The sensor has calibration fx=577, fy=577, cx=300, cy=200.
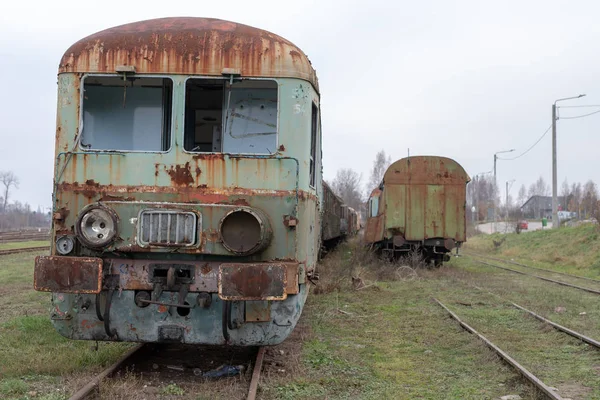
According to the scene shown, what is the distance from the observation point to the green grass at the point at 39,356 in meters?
4.80

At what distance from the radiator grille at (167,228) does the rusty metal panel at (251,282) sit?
0.43m

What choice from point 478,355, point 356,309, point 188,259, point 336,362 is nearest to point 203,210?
point 188,259

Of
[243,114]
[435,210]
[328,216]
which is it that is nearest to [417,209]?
[435,210]

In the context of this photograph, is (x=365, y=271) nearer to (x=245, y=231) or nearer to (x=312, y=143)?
(x=312, y=143)

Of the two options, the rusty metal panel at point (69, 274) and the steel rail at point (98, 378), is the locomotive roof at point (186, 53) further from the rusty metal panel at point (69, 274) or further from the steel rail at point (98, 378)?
the steel rail at point (98, 378)

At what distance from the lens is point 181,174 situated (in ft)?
16.7

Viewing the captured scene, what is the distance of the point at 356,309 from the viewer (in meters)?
9.95

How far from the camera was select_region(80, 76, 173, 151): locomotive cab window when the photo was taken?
534cm

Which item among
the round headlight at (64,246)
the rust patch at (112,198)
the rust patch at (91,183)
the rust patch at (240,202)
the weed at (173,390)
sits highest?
the rust patch at (91,183)

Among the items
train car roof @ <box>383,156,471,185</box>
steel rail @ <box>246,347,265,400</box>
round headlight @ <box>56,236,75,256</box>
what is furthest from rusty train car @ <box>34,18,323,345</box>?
train car roof @ <box>383,156,471,185</box>

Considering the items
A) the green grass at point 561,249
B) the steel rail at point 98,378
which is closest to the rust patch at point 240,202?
the steel rail at point 98,378

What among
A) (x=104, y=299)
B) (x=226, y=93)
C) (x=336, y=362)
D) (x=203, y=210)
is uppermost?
(x=226, y=93)

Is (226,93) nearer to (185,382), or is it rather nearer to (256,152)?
(256,152)

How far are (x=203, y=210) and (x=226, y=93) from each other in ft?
3.81
